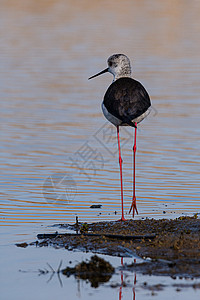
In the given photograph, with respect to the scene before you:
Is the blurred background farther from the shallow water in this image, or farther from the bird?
the bird

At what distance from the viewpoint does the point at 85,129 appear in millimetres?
14844

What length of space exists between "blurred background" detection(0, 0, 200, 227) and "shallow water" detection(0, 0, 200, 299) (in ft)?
0.07

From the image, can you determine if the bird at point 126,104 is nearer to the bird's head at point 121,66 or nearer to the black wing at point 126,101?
the black wing at point 126,101

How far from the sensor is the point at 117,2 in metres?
43.8

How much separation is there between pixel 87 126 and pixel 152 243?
780 centimetres

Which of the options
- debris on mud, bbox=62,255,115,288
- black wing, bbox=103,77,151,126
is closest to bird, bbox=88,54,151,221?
black wing, bbox=103,77,151,126

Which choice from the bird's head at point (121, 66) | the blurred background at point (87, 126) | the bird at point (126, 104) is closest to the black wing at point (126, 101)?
the bird at point (126, 104)

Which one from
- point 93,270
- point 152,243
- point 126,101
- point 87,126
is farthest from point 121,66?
point 87,126

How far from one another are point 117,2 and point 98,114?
1123 inches

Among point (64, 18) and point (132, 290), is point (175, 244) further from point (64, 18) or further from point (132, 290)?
point (64, 18)

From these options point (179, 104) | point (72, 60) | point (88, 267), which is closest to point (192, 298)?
point (88, 267)

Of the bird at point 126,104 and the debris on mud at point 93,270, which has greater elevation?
the bird at point 126,104

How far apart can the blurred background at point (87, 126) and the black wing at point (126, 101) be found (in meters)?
1.26

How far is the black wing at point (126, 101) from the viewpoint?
9.19 meters
